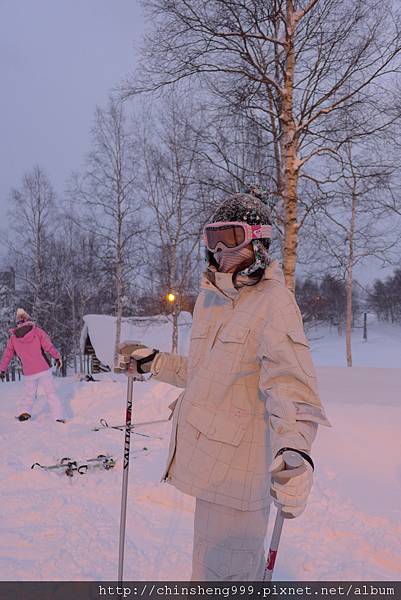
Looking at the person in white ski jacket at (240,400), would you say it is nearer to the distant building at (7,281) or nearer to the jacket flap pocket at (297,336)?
the jacket flap pocket at (297,336)

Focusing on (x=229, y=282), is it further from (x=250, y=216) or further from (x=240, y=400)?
(x=240, y=400)

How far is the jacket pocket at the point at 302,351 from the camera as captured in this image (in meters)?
1.92

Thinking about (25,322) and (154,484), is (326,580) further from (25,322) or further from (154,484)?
(25,322)

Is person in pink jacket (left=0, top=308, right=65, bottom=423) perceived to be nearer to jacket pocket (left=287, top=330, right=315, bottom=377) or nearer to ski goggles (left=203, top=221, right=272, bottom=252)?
ski goggles (left=203, top=221, right=272, bottom=252)

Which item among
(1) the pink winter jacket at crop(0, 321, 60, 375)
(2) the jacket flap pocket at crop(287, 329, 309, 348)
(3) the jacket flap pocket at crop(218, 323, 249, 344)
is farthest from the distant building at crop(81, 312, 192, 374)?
(2) the jacket flap pocket at crop(287, 329, 309, 348)

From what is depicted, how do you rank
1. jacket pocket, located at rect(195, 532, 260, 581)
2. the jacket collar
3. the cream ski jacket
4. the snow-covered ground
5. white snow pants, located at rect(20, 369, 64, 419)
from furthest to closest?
1. white snow pants, located at rect(20, 369, 64, 419)
2. the snow-covered ground
3. the jacket collar
4. jacket pocket, located at rect(195, 532, 260, 581)
5. the cream ski jacket

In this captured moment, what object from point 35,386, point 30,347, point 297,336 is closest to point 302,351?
point 297,336

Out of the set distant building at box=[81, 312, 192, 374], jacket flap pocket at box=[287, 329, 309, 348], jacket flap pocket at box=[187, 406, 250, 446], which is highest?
jacket flap pocket at box=[287, 329, 309, 348]

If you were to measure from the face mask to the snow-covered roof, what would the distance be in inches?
961

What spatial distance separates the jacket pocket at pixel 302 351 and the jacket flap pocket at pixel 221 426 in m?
0.36

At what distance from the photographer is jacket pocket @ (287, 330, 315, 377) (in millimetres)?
1917

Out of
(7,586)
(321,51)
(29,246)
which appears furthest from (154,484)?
(29,246)

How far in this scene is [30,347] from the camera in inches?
314

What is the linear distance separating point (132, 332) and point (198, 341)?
26.4 meters
